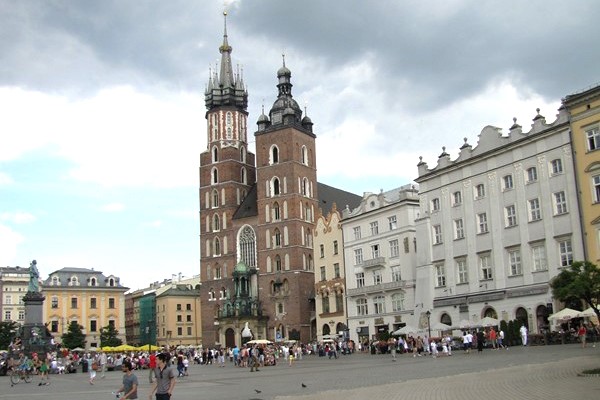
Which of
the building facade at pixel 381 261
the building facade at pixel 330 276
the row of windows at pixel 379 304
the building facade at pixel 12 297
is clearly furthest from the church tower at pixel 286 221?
the building facade at pixel 12 297

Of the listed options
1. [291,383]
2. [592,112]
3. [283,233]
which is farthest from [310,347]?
[291,383]

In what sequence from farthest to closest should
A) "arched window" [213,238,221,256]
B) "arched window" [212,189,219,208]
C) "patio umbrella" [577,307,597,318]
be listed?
"arched window" [212,189,219,208], "arched window" [213,238,221,256], "patio umbrella" [577,307,597,318]

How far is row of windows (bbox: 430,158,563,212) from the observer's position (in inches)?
1854

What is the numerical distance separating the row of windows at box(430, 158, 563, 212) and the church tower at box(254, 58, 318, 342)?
Answer: 3266cm

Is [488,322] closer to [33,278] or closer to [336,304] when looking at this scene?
[336,304]

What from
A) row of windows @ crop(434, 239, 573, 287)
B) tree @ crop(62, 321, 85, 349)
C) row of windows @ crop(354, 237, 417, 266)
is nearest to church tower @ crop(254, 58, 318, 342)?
row of windows @ crop(354, 237, 417, 266)

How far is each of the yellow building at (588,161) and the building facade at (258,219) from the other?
4535cm

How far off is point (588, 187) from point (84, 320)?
287ft

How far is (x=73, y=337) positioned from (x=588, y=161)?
7708 centimetres

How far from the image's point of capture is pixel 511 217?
49938mm

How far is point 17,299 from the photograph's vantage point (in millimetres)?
118000

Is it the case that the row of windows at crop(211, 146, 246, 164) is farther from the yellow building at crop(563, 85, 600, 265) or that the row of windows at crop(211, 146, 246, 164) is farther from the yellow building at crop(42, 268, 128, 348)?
the yellow building at crop(563, 85, 600, 265)

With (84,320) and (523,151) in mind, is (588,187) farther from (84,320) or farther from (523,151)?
(84,320)

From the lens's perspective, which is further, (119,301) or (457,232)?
(119,301)
